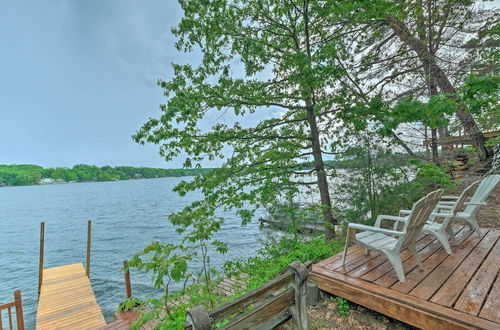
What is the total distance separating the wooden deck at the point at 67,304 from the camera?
5934 millimetres

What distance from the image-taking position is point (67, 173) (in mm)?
70375

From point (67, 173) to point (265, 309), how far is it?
89.7 m

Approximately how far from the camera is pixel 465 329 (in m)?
1.68

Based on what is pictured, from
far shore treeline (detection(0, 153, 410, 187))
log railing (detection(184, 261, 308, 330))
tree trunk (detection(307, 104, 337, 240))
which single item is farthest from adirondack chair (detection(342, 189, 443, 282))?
far shore treeline (detection(0, 153, 410, 187))

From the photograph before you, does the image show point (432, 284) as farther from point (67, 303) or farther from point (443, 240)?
point (67, 303)

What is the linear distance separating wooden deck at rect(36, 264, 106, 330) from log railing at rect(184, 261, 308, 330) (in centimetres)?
643

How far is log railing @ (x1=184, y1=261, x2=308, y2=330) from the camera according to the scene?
4.41 ft

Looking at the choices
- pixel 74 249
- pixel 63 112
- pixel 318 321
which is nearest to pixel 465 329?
pixel 318 321

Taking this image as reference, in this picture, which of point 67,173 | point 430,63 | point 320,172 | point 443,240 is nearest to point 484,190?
point 443,240

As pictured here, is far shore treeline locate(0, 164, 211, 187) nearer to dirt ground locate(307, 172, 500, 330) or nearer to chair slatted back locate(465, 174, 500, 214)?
dirt ground locate(307, 172, 500, 330)

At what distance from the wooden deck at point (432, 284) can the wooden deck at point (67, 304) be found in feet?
21.7

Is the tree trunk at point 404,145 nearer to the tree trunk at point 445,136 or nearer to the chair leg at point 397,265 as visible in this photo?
the tree trunk at point 445,136

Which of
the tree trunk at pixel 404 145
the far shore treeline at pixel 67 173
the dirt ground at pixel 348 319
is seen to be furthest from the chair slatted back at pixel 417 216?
the far shore treeline at pixel 67 173

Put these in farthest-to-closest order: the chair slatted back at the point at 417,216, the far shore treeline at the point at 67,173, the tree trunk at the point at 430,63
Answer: the far shore treeline at the point at 67,173, the tree trunk at the point at 430,63, the chair slatted back at the point at 417,216
